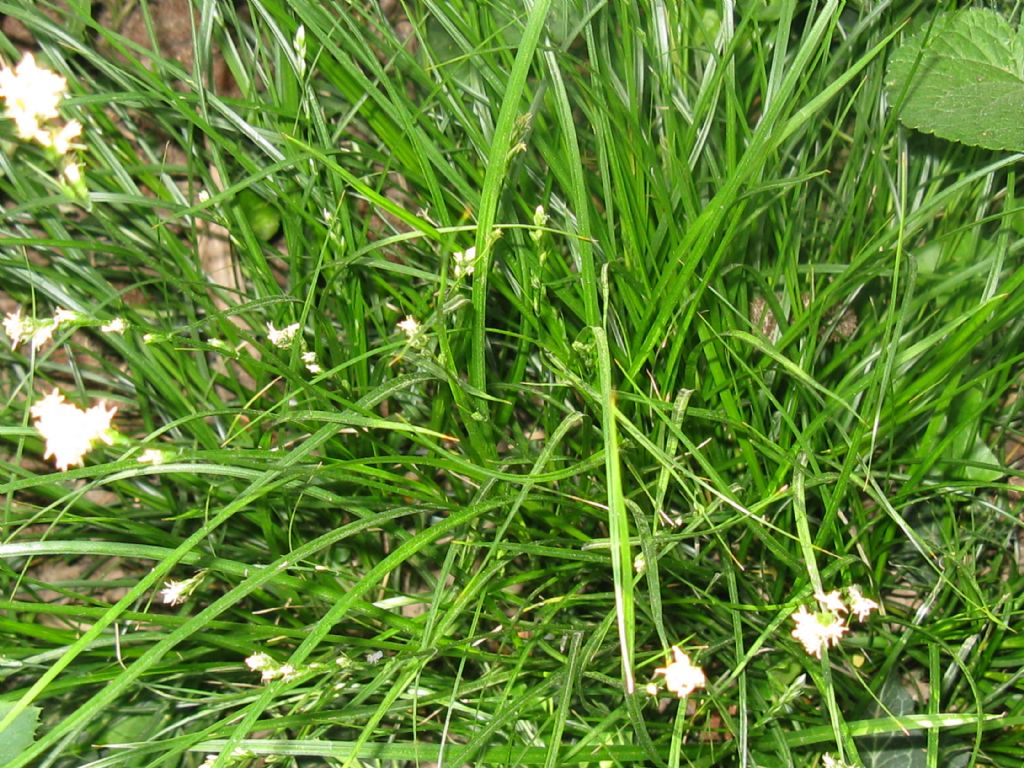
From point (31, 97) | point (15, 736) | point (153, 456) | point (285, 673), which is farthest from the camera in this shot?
point (15, 736)

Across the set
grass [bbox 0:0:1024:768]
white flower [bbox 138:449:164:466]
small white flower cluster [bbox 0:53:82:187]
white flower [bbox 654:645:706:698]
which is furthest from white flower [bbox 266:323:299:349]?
white flower [bbox 654:645:706:698]

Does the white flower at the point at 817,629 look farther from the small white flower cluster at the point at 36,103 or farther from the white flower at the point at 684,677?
the small white flower cluster at the point at 36,103


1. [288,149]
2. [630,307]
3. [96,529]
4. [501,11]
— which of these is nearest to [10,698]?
[96,529]

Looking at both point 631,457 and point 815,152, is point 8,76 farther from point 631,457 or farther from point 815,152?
point 815,152

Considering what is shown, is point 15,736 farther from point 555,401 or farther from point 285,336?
point 555,401

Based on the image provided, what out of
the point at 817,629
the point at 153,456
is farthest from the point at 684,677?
the point at 153,456

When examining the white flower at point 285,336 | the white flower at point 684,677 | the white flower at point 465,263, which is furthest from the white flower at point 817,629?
the white flower at point 285,336

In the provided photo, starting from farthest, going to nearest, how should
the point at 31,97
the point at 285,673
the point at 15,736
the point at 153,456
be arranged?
the point at 15,736, the point at 285,673, the point at 153,456, the point at 31,97

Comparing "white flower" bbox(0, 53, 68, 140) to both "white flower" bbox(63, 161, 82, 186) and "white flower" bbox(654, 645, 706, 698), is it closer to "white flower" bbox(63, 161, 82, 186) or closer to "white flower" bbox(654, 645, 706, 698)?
"white flower" bbox(63, 161, 82, 186)
